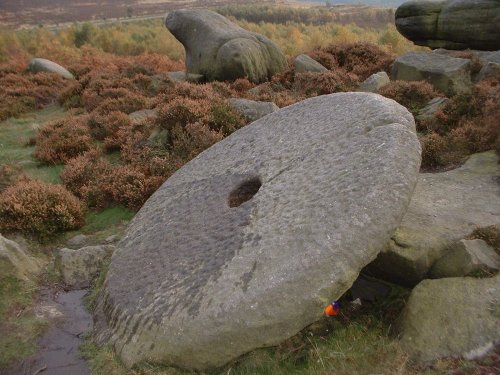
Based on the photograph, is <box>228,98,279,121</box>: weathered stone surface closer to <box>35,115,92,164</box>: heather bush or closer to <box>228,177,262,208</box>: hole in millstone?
<box>35,115,92,164</box>: heather bush

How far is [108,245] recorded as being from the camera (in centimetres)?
628

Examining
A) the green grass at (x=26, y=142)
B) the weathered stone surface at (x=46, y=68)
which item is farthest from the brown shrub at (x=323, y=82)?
the weathered stone surface at (x=46, y=68)

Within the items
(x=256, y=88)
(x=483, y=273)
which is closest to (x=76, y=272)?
(x=483, y=273)

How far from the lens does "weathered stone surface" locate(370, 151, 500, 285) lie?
4602mm

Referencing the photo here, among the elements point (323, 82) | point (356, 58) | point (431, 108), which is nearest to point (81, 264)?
point (431, 108)

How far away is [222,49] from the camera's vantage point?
1479 centimetres

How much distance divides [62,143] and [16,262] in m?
5.15

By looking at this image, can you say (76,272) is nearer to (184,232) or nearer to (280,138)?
(184,232)

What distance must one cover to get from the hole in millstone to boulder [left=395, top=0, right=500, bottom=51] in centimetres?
1210

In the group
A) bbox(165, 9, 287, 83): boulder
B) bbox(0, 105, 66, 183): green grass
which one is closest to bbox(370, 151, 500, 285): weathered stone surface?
bbox(0, 105, 66, 183): green grass

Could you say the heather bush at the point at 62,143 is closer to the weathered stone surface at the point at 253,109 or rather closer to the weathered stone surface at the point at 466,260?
the weathered stone surface at the point at 253,109

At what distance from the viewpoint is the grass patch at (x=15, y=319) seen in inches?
178

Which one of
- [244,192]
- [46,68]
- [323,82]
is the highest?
[244,192]

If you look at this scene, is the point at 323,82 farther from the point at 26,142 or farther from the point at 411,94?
the point at 26,142
